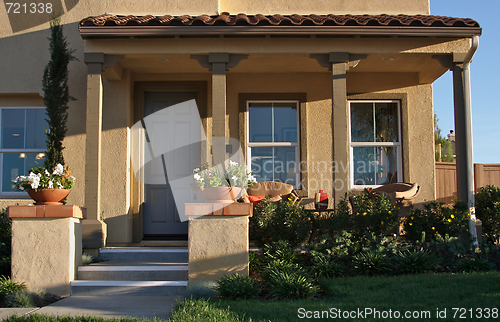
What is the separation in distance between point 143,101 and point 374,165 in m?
→ 4.30

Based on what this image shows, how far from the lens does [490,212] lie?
276 inches

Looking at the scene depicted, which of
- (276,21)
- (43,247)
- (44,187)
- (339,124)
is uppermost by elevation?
(276,21)

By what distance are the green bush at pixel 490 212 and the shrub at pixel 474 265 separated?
1840 mm

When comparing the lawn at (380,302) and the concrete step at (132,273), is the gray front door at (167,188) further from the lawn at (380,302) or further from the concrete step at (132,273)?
the lawn at (380,302)

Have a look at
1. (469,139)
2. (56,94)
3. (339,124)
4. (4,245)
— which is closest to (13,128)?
(56,94)

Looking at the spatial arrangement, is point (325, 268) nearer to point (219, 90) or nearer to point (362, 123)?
point (219, 90)

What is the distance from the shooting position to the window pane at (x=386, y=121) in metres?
7.86

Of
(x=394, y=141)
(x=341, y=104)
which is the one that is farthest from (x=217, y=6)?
(x=394, y=141)

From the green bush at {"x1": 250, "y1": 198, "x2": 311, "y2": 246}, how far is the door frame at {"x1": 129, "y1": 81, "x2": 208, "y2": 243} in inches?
80.3

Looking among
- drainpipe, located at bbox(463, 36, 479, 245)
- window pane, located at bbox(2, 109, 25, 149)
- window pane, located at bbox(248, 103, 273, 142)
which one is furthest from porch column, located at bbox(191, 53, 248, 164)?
window pane, located at bbox(2, 109, 25, 149)

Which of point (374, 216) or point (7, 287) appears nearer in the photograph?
point (7, 287)

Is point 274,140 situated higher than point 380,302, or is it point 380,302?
point 274,140

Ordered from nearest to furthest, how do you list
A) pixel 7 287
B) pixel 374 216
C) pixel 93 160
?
1. pixel 7 287
2. pixel 374 216
3. pixel 93 160

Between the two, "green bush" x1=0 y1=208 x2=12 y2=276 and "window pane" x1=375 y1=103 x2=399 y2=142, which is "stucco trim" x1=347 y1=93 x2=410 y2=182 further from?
"green bush" x1=0 y1=208 x2=12 y2=276
